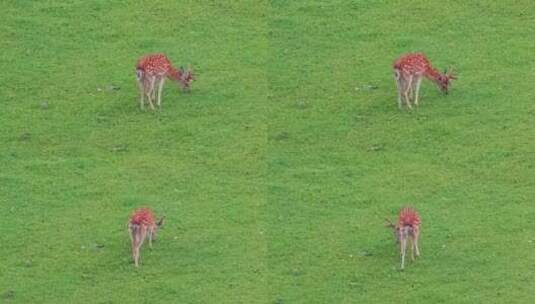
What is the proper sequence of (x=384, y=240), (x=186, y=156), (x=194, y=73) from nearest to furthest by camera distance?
1. (x=384, y=240)
2. (x=186, y=156)
3. (x=194, y=73)

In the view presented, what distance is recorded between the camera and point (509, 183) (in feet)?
120

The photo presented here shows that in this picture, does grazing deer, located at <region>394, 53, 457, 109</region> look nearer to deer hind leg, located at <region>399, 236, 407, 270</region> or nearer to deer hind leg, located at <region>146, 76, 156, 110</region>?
deer hind leg, located at <region>146, 76, 156, 110</region>

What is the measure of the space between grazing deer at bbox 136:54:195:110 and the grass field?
0.34m

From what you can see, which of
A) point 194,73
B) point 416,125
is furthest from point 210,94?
point 416,125

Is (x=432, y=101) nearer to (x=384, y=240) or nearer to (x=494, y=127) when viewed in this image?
(x=494, y=127)

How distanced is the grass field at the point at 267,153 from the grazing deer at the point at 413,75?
34 centimetres

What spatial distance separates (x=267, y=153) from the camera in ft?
124

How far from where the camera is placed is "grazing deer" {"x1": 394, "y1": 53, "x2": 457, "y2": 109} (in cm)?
3834

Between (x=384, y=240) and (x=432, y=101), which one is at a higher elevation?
(x=432, y=101)

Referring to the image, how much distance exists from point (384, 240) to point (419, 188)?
6.18ft

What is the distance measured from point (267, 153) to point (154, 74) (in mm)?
2472

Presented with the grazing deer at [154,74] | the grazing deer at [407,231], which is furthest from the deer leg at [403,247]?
the grazing deer at [154,74]

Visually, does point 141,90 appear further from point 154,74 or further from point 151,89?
point 154,74

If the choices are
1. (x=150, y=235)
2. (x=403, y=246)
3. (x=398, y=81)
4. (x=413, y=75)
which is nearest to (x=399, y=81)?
(x=398, y=81)
